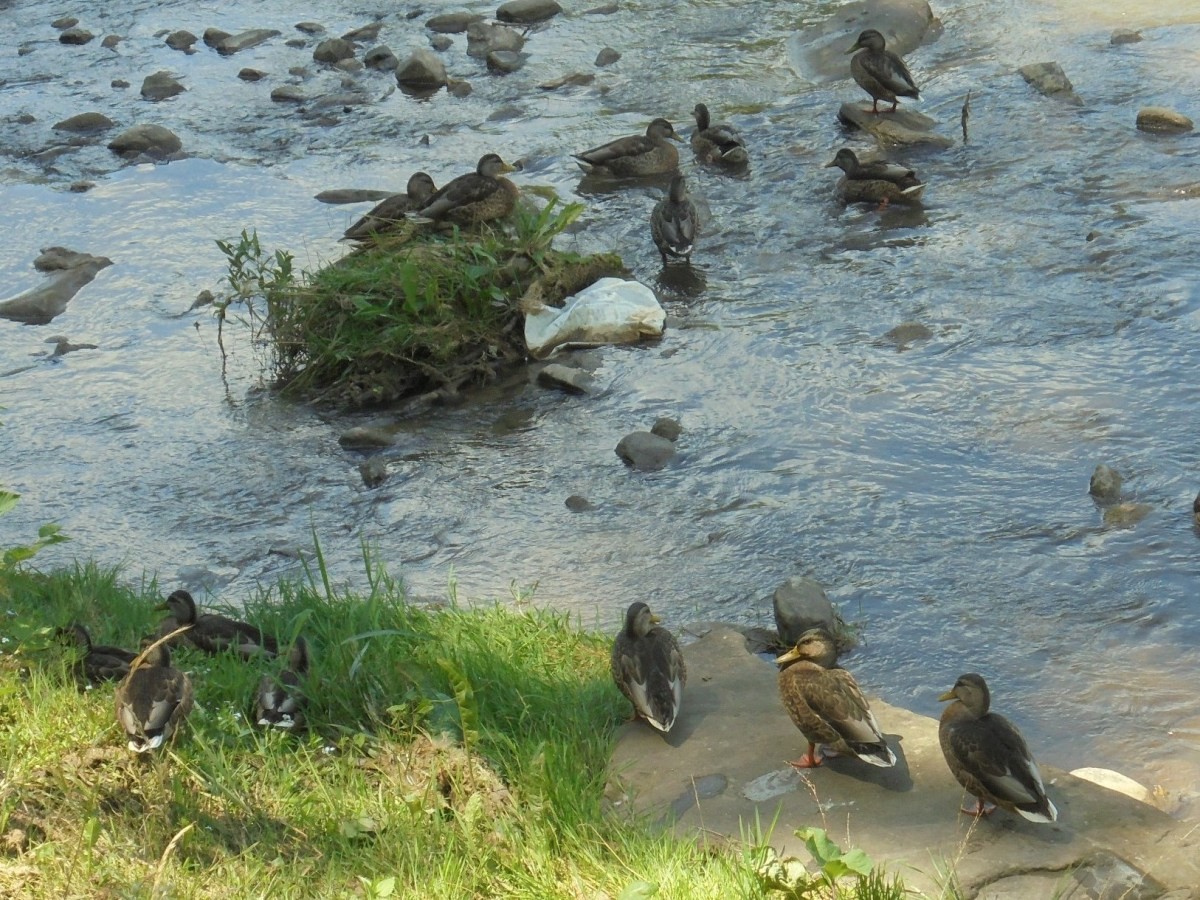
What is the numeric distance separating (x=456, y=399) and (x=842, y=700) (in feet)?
16.3

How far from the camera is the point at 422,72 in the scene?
1545 cm

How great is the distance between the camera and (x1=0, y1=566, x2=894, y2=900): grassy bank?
4.32 metres

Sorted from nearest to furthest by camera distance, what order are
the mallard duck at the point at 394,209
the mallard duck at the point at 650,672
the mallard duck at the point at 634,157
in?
the mallard duck at the point at 650,672 → the mallard duck at the point at 394,209 → the mallard duck at the point at 634,157

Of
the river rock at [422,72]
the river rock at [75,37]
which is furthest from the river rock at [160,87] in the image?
the river rock at [75,37]

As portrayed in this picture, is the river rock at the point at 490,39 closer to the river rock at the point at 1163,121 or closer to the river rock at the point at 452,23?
the river rock at the point at 452,23

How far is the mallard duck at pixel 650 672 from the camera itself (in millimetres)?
5359

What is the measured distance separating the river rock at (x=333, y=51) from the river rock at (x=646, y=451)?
978 cm

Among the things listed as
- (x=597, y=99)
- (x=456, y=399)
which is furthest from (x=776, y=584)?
(x=597, y=99)

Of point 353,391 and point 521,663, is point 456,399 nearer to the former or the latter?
point 353,391

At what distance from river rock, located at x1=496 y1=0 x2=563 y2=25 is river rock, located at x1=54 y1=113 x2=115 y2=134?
16.0 ft

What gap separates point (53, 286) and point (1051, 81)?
859cm

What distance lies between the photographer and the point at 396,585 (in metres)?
7.35

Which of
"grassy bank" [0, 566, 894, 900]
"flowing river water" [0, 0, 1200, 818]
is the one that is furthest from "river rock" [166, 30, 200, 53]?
"grassy bank" [0, 566, 894, 900]

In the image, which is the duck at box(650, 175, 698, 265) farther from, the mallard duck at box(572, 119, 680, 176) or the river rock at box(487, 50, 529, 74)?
the river rock at box(487, 50, 529, 74)
